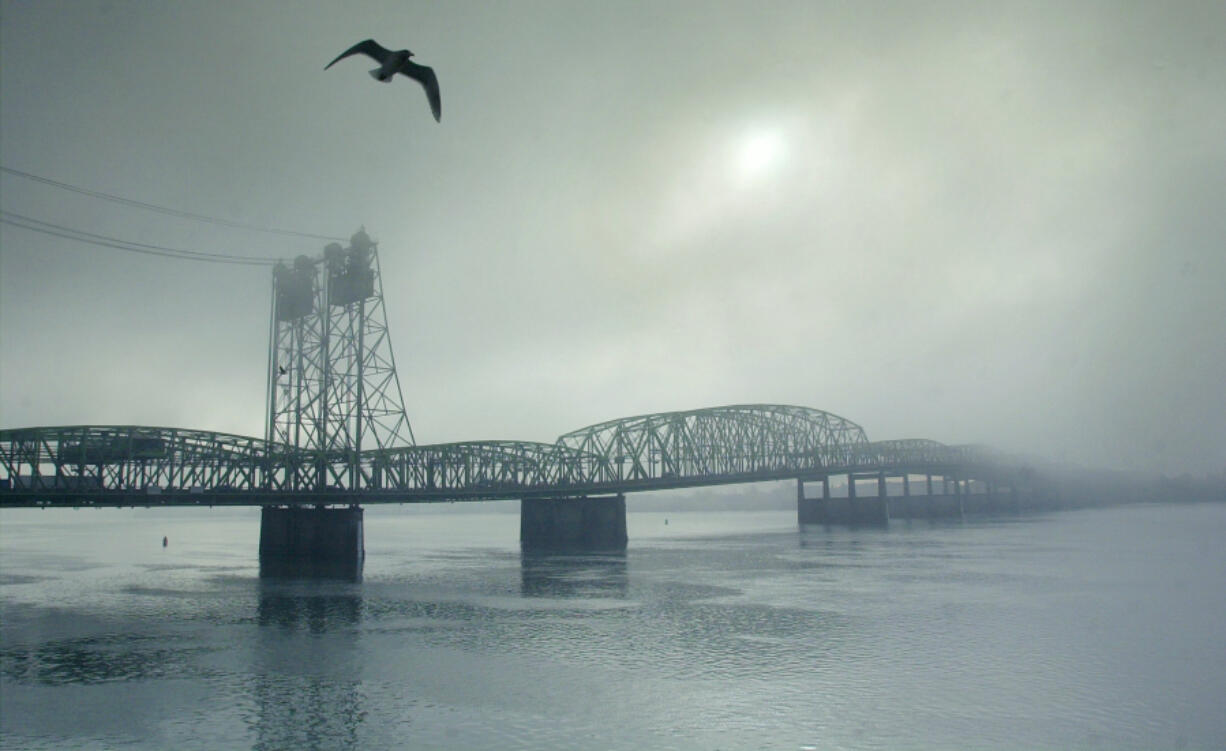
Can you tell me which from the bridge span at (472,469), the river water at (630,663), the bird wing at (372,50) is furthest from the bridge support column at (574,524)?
the bird wing at (372,50)

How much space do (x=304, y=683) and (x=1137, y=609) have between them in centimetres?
4441

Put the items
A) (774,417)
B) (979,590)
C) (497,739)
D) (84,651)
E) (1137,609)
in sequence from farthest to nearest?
(774,417), (979,590), (1137,609), (84,651), (497,739)

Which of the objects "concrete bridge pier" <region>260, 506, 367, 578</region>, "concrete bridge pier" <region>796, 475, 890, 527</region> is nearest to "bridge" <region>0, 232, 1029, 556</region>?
"concrete bridge pier" <region>260, 506, 367, 578</region>

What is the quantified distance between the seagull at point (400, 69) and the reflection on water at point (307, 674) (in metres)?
17.8

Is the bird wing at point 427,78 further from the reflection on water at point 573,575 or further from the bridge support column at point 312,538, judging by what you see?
the bridge support column at point 312,538

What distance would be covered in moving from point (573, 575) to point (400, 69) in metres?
59.7

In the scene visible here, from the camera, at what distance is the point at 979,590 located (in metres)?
54.8

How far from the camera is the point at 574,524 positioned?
10831cm

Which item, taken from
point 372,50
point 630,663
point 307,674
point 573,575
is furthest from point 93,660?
point 573,575

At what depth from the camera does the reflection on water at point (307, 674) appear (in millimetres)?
23797

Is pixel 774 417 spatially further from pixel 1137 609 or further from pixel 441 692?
pixel 441 692

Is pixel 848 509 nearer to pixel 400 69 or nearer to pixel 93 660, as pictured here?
pixel 93 660

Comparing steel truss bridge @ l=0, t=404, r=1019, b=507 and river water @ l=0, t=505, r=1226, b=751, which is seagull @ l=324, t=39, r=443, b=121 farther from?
steel truss bridge @ l=0, t=404, r=1019, b=507

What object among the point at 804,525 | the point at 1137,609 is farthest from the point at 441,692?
the point at 804,525
